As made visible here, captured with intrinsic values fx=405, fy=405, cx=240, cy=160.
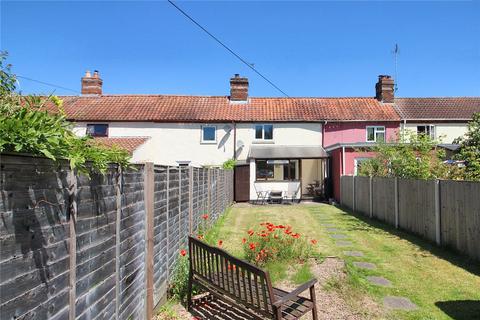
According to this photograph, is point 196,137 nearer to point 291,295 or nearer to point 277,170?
point 277,170

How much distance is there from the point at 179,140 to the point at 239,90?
18.7 ft

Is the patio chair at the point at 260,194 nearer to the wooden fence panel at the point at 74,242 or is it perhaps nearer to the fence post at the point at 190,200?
the fence post at the point at 190,200

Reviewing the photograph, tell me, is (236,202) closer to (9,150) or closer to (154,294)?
(154,294)

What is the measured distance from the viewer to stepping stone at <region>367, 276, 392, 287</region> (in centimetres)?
650

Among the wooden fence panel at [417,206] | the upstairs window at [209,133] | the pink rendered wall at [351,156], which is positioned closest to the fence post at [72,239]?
the wooden fence panel at [417,206]

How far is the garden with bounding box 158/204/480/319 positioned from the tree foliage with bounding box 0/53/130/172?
295 cm

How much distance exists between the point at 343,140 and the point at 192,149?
9.68 m

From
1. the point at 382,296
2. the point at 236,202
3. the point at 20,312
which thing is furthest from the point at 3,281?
the point at 236,202

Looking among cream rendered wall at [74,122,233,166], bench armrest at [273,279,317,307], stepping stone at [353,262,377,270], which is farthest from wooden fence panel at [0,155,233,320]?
cream rendered wall at [74,122,233,166]

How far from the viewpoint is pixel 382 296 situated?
5887mm

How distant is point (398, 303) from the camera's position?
5.59 m

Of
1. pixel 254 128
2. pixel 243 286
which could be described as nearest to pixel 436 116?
pixel 254 128

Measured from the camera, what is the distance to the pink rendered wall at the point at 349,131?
85.3 ft

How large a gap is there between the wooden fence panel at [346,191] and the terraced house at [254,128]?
6.98ft
